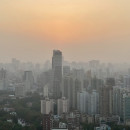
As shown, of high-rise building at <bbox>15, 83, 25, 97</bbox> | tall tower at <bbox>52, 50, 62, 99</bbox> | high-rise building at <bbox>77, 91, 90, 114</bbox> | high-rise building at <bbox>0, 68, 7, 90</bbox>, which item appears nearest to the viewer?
high-rise building at <bbox>77, 91, 90, 114</bbox>

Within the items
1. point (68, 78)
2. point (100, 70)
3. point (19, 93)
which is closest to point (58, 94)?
point (68, 78)

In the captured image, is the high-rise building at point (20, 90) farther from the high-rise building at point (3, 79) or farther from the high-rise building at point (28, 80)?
the high-rise building at point (3, 79)

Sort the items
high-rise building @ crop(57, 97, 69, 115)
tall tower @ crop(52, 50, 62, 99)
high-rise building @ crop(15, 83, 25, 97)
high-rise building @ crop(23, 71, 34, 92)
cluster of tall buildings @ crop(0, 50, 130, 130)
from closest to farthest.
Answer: cluster of tall buildings @ crop(0, 50, 130, 130), high-rise building @ crop(57, 97, 69, 115), tall tower @ crop(52, 50, 62, 99), high-rise building @ crop(15, 83, 25, 97), high-rise building @ crop(23, 71, 34, 92)

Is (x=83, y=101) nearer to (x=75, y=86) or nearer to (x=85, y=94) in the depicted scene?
(x=85, y=94)

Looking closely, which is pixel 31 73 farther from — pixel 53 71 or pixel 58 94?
pixel 58 94

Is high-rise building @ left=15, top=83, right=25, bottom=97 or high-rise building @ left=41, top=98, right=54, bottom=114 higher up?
high-rise building @ left=15, top=83, right=25, bottom=97

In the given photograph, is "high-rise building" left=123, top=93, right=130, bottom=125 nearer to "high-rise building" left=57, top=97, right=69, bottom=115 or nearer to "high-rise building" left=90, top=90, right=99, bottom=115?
"high-rise building" left=90, top=90, right=99, bottom=115

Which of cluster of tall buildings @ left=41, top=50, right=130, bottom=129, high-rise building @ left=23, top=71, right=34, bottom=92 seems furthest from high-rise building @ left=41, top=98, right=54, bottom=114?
high-rise building @ left=23, top=71, right=34, bottom=92

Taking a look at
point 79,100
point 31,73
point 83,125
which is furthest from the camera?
point 31,73
